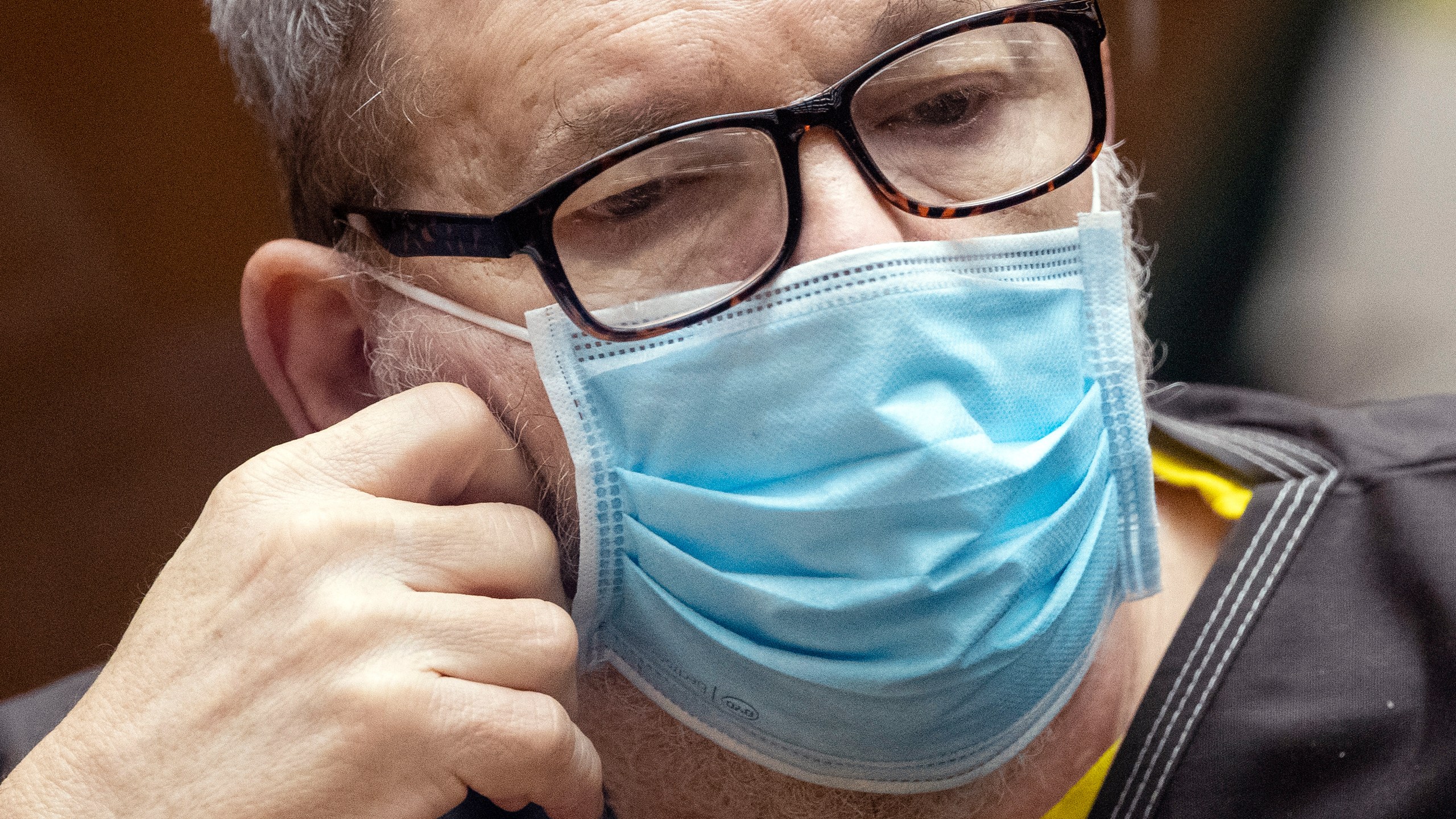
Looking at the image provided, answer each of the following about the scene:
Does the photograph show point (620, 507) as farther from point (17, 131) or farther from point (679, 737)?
point (17, 131)

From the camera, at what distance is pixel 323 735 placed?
0.94 metres

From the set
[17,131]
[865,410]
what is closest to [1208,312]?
[865,410]

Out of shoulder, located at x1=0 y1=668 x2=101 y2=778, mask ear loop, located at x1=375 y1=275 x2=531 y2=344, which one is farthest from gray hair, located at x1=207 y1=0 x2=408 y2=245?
shoulder, located at x1=0 y1=668 x2=101 y2=778

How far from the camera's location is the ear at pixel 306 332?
4.37 feet

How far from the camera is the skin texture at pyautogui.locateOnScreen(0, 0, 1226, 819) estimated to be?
0.95 meters

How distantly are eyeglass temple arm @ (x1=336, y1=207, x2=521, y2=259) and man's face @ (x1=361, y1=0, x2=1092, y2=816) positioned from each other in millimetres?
24

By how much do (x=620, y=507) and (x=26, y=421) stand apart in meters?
1.16

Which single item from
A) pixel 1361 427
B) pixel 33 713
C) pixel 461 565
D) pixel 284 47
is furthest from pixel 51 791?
pixel 1361 427

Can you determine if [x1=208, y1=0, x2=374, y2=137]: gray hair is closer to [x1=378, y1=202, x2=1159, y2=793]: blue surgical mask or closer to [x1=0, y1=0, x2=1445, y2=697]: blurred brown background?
[x1=0, y1=0, x2=1445, y2=697]: blurred brown background

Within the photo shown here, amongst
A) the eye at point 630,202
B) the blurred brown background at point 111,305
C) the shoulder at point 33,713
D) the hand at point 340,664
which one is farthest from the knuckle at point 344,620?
the shoulder at point 33,713

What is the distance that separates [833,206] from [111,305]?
128 cm

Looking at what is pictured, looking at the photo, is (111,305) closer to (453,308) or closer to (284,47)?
(284,47)

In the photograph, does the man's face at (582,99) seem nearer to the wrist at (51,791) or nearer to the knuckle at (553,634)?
the knuckle at (553,634)

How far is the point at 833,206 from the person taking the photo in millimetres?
1069
